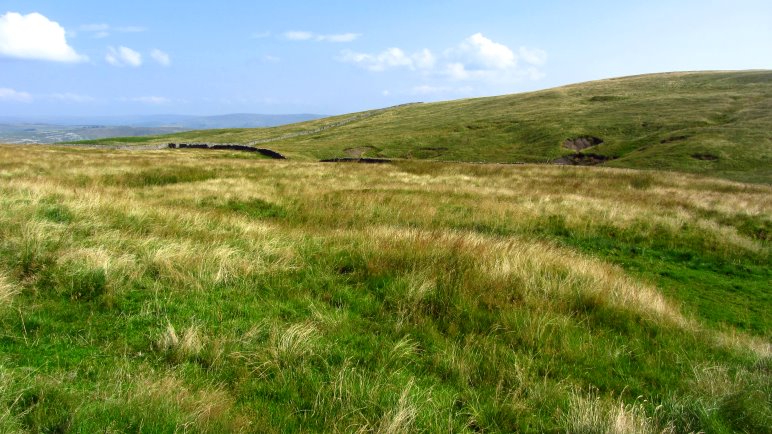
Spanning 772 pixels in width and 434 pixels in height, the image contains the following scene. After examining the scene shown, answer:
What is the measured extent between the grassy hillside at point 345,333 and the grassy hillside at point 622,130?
41.5 m

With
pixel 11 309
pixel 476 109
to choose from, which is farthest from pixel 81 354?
pixel 476 109

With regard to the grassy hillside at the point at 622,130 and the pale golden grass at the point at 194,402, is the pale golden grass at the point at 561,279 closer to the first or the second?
the pale golden grass at the point at 194,402

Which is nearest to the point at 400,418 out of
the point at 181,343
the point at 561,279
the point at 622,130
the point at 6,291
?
the point at 181,343

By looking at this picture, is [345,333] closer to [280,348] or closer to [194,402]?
[280,348]

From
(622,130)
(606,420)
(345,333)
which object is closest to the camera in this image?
(606,420)

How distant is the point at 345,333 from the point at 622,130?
7330 centimetres

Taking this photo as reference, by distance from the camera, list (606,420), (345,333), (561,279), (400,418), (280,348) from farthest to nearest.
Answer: (561,279) < (345,333) < (280,348) < (606,420) < (400,418)

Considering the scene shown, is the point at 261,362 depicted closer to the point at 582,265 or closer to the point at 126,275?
the point at 126,275

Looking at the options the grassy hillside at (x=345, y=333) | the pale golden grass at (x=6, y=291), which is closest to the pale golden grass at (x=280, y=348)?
the grassy hillside at (x=345, y=333)

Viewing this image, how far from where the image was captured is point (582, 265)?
8.06 metres

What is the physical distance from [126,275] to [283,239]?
3.12 metres

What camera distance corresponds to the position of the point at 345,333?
506cm

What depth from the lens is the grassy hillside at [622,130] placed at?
162ft

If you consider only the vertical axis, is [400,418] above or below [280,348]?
below
